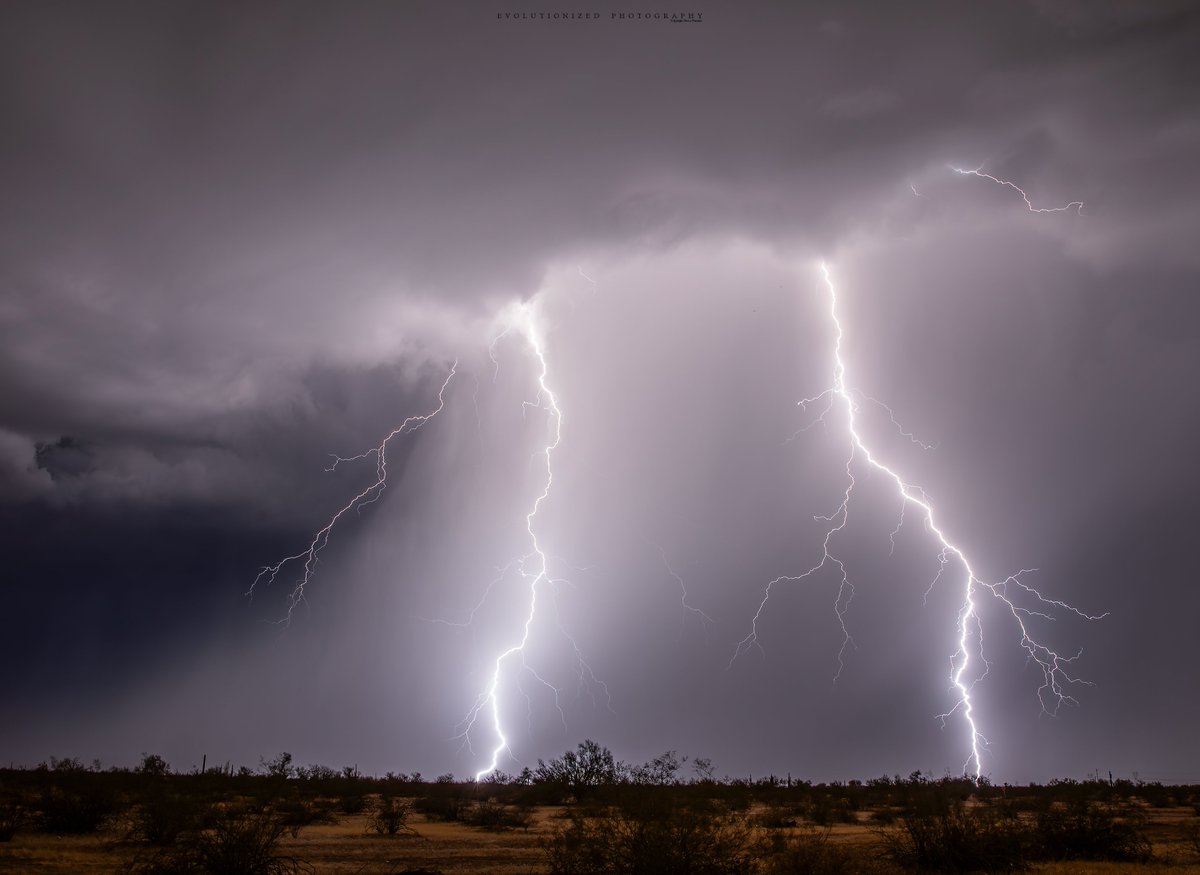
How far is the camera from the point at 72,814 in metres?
13.0

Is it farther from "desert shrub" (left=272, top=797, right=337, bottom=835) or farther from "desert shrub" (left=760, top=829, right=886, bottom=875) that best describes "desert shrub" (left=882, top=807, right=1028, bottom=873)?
"desert shrub" (left=272, top=797, right=337, bottom=835)

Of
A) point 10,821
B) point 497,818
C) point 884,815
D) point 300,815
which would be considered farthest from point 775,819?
point 10,821

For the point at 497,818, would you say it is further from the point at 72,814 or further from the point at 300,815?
the point at 72,814

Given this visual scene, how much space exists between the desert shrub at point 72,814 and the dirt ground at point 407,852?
48 centimetres

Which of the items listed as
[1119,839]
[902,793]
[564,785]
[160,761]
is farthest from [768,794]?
[160,761]

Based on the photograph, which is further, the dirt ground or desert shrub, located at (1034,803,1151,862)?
desert shrub, located at (1034,803,1151,862)

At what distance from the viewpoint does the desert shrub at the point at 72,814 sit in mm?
Answer: 12891

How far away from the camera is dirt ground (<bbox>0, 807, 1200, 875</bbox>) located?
9.55 meters

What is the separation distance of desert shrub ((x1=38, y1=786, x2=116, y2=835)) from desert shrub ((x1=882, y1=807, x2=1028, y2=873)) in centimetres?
1428

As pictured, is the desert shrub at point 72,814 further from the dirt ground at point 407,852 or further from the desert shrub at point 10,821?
the dirt ground at point 407,852

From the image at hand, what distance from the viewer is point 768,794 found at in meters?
24.9

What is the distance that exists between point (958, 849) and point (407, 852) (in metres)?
8.78

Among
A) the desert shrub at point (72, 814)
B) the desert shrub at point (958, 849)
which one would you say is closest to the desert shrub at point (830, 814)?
→ the desert shrub at point (958, 849)

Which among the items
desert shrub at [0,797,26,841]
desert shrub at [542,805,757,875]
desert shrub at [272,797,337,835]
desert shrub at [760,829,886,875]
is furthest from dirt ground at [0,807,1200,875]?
desert shrub at [760,829,886,875]
